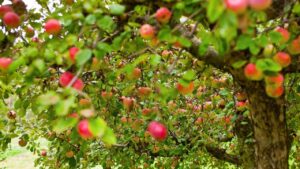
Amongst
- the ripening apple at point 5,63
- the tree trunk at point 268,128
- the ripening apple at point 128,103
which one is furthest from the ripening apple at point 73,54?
the ripening apple at point 128,103

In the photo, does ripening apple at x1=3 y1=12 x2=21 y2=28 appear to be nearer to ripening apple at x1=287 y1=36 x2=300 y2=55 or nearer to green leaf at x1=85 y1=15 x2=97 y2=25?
green leaf at x1=85 y1=15 x2=97 y2=25

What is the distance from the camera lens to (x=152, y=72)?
3604 millimetres

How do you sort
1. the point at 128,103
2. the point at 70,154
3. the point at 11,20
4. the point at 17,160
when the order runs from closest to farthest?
the point at 11,20 → the point at 128,103 → the point at 70,154 → the point at 17,160

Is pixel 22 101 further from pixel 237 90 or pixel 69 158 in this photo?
pixel 237 90

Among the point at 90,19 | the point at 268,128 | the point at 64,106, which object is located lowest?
the point at 268,128

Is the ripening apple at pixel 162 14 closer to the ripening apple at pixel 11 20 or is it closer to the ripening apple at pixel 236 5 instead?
the ripening apple at pixel 236 5

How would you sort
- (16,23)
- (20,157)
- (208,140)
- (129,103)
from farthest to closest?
(20,157) → (208,140) → (129,103) → (16,23)

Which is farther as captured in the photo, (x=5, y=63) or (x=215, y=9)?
(x=5, y=63)

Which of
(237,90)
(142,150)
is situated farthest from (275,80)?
(142,150)

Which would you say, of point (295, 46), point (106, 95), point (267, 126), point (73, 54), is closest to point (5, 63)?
point (73, 54)

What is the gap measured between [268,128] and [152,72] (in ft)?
3.37

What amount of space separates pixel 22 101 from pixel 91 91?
1.74 feet

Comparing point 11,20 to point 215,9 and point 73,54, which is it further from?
point 215,9

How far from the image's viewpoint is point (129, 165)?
5301mm
